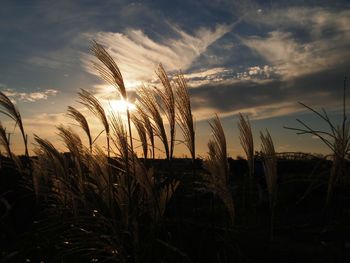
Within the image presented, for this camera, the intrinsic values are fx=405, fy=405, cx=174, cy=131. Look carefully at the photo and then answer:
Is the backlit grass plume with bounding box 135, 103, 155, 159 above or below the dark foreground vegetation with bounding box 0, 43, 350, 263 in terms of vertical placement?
above

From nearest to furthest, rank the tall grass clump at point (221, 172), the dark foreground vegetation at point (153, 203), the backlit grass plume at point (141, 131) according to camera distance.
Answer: the dark foreground vegetation at point (153, 203) < the tall grass clump at point (221, 172) < the backlit grass plume at point (141, 131)

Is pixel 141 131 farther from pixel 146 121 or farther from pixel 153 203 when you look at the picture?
pixel 153 203

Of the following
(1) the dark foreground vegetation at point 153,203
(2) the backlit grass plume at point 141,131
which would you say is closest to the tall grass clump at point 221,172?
(1) the dark foreground vegetation at point 153,203

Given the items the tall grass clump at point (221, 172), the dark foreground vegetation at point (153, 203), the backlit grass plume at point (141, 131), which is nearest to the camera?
the dark foreground vegetation at point (153, 203)

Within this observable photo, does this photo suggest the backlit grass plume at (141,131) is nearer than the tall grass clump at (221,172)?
No

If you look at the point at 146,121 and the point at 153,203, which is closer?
the point at 153,203

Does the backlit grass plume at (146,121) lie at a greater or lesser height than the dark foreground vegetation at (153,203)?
greater

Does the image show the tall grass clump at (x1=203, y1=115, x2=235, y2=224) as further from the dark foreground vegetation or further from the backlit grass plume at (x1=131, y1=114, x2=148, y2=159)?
the backlit grass plume at (x1=131, y1=114, x2=148, y2=159)

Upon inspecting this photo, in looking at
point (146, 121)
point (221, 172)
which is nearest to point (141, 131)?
point (146, 121)

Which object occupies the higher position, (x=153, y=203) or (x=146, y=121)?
(x=146, y=121)

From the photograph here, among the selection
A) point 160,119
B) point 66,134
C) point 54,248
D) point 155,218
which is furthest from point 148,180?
point 66,134

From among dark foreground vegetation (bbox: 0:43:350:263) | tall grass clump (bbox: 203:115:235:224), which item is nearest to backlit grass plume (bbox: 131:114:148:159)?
dark foreground vegetation (bbox: 0:43:350:263)

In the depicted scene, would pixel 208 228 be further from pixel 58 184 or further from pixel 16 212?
pixel 16 212

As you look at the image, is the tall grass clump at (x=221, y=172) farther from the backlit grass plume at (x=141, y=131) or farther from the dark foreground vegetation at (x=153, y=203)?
the backlit grass plume at (x=141, y=131)
